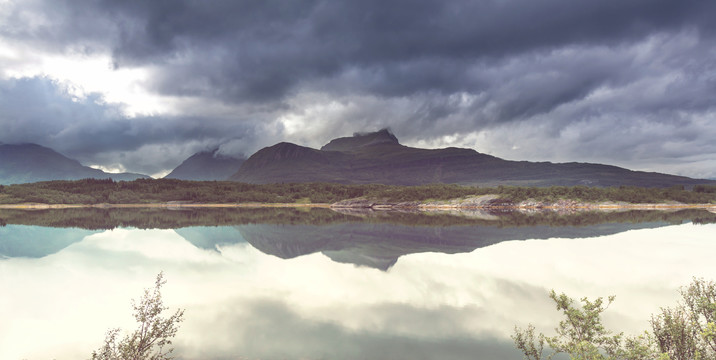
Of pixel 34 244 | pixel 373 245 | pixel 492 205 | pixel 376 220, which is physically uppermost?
pixel 492 205

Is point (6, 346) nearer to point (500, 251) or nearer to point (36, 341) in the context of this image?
point (36, 341)

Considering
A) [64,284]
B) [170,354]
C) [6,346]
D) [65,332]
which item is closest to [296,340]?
[170,354]

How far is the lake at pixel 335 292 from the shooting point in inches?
520

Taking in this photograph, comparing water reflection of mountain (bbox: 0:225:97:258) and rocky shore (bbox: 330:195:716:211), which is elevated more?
rocky shore (bbox: 330:195:716:211)

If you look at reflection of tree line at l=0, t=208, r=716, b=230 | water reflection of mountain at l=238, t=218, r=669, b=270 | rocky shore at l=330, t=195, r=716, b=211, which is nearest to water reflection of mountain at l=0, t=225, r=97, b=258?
reflection of tree line at l=0, t=208, r=716, b=230

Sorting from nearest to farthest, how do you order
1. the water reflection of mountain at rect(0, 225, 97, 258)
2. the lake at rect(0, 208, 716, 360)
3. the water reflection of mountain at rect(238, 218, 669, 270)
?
1. the lake at rect(0, 208, 716, 360)
2. the water reflection of mountain at rect(238, 218, 669, 270)
3. the water reflection of mountain at rect(0, 225, 97, 258)

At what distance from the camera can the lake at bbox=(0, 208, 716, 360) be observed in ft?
43.3

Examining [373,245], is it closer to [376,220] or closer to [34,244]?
[34,244]

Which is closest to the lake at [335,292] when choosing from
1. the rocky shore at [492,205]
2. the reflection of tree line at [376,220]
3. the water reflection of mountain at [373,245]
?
the water reflection of mountain at [373,245]

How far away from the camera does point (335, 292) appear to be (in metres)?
20.5

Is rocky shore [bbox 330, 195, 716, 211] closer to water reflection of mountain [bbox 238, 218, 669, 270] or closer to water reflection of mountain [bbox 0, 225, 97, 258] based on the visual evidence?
water reflection of mountain [bbox 238, 218, 669, 270]

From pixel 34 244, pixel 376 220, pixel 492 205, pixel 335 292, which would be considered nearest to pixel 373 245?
pixel 335 292

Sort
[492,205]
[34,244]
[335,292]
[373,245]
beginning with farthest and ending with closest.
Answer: [492,205]
[373,245]
[34,244]
[335,292]

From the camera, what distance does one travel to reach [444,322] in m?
15.2
